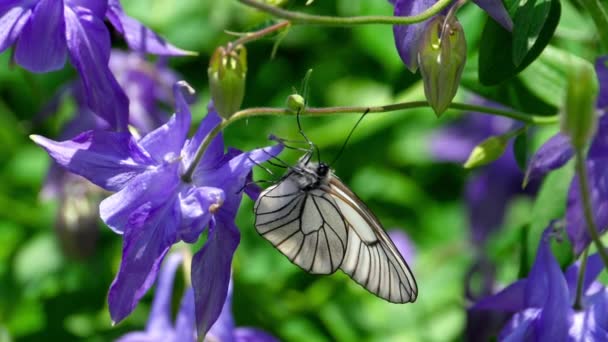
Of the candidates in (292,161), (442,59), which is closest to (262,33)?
(442,59)

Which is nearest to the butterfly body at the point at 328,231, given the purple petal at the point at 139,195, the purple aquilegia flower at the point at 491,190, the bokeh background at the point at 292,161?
the purple petal at the point at 139,195

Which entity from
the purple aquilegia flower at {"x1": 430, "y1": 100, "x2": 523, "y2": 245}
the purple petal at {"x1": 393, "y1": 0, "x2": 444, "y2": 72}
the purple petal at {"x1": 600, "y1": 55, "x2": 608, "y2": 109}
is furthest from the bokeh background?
the purple petal at {"x1": 393, "y1": 0, "x2": 444, "y2": 72}

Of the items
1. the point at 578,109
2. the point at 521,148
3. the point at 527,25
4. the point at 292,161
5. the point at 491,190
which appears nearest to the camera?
the point at 578,109

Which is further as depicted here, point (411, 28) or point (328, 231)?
point (328, 231)

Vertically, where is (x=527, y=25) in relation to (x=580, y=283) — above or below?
above

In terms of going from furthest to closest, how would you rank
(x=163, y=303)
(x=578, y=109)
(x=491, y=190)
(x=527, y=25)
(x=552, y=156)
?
(x=491, y=190) → (x=163, y=303) → (x=552, y=156) → (x=527, y=25) → (x=578, y=109)

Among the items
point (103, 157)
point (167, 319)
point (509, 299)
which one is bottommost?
point (167, 319)

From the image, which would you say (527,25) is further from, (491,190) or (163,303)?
(491,190)
